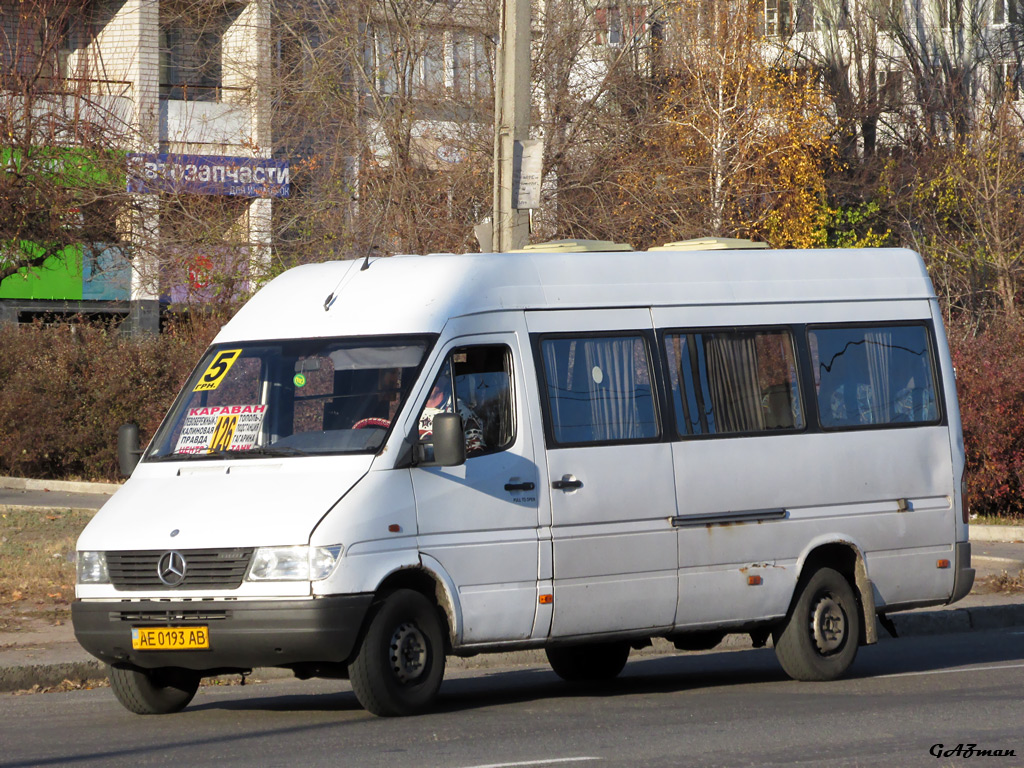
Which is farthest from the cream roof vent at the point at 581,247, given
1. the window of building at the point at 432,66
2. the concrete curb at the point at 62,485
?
the window of building at the point at 432,66

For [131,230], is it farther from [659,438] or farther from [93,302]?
[659,438]

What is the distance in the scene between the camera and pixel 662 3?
1139 inches

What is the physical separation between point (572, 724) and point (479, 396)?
1848 millimetres

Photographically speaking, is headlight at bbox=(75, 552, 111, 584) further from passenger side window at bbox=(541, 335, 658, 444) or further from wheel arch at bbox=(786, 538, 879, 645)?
wheel arch at bbox=(786, 538, 879, 645)

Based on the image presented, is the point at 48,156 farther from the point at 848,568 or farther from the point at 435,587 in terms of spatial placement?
the point at 435,587

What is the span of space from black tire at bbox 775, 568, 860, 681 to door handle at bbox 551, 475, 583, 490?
1901 mm

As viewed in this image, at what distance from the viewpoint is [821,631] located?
10219mm

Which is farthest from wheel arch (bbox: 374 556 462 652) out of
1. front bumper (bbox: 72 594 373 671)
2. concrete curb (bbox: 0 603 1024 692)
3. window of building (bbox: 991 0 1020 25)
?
window of building (bbox: 991 0 1020 25)

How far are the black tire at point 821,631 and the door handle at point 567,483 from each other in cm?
190

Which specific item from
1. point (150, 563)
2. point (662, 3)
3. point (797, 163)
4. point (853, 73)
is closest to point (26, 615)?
point (150, 563)

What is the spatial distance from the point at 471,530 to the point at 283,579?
113 cm

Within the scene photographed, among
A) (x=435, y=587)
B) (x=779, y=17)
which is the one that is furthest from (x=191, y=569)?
(x=779, y=17)

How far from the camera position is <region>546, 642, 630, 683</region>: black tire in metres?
10.6

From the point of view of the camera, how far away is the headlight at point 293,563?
26.2ft
